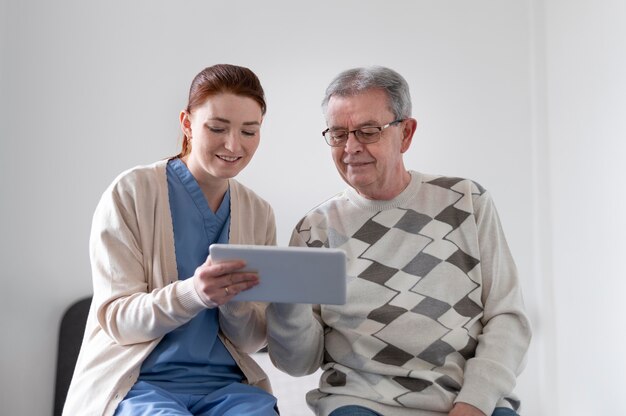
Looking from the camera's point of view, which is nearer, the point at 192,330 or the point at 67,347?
the point at 192,330

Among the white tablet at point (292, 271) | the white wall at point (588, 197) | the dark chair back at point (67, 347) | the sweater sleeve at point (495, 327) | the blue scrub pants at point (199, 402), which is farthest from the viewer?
the dark chair back at point (67, 347)

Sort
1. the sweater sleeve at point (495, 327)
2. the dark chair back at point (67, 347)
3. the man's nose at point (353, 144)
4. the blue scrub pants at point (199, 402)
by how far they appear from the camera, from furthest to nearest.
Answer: the dark chair back at point (67, 347), the man's nose at point (353, 144), the sweater sleeve at point (495, 327), the blue scrub pants at point (199, 402)

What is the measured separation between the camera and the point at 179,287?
1.50 metres

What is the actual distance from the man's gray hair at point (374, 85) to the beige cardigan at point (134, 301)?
0.39 m

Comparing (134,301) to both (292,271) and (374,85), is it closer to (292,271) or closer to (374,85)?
(292,271)

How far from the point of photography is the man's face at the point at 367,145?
1.74 metres

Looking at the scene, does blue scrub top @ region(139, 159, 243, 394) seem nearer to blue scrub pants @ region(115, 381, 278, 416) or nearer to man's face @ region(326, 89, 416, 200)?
blue scrub pants @ region(115, 381, 278, 416)

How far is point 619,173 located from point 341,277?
4.43 feet

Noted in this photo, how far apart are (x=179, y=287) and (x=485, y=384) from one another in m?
0.69

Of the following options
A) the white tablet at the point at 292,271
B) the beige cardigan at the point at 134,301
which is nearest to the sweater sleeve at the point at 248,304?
the beige cardigan at the point at 134,301

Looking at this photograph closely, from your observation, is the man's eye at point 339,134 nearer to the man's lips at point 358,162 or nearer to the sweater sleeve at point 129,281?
the man's lips at point 358,162

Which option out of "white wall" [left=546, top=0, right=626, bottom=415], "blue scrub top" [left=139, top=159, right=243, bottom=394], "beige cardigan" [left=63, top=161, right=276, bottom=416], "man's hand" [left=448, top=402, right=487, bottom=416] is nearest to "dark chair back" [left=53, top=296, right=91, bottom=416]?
"beige cardigan" [left=63, top=161, right=276, bottom=416]

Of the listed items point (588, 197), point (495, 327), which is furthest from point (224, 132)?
point (588, 197)

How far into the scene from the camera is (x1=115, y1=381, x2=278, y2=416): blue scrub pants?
148 cm
